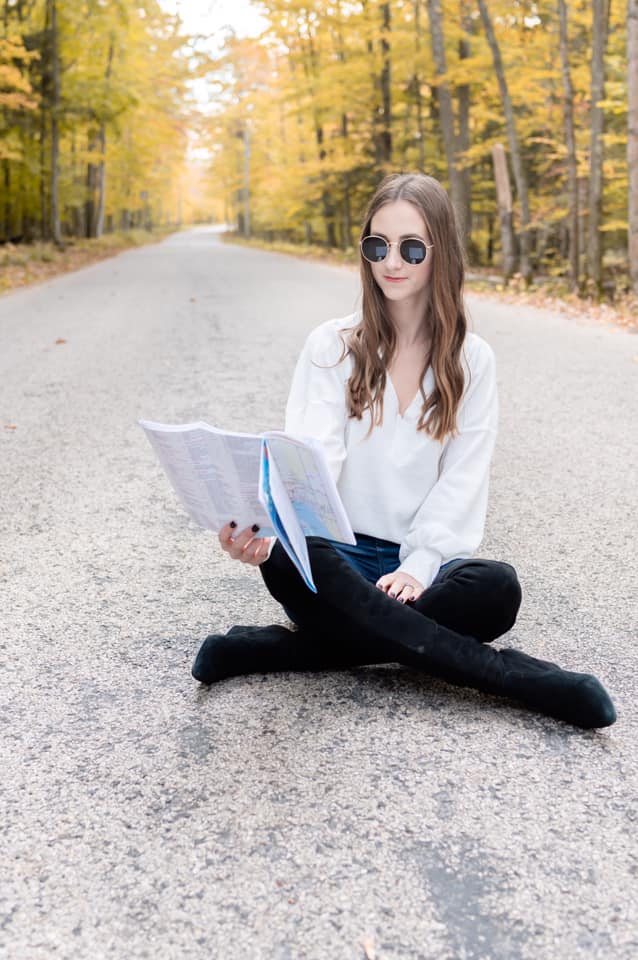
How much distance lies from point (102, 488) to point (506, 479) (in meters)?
2.12

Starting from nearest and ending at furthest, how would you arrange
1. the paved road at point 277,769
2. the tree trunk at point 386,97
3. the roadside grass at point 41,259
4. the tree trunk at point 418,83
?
the paved road at point 277,769
the roadside grass at point 41,259
the tree trunk at point 418,83
the tree trunk at point 386,97

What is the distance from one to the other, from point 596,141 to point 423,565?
1181 cm

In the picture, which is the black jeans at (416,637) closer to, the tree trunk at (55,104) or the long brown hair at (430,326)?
the long brown hair at (430,326)

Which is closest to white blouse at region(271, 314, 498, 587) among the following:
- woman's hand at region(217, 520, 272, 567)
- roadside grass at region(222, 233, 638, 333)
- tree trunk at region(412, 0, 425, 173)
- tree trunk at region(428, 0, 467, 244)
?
woman's hand at region(217, 520, 272, 567)

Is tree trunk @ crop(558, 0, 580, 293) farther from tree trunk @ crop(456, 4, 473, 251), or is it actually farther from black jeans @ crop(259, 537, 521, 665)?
black jeans @ crop(259, 537, 521, 665)

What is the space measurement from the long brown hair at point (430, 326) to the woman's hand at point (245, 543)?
1.82 ft

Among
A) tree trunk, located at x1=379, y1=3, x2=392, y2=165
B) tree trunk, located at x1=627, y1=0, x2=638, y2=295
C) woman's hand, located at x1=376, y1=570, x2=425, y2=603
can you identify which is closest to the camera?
woman's hand, located at x1=376, y1=570, x2=425, y2=603

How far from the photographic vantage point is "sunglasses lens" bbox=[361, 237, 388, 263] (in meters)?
2.61

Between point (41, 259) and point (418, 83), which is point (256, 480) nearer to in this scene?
point (41, 259)

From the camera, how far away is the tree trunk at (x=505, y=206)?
1508cm

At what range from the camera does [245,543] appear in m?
2.31

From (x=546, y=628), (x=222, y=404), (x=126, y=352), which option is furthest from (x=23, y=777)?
(x=126, y=352)

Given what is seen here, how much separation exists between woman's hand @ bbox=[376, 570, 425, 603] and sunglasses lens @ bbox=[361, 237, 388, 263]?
0.93 m

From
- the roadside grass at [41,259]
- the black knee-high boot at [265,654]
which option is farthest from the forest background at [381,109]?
the black knee-high boot at [265,654]
